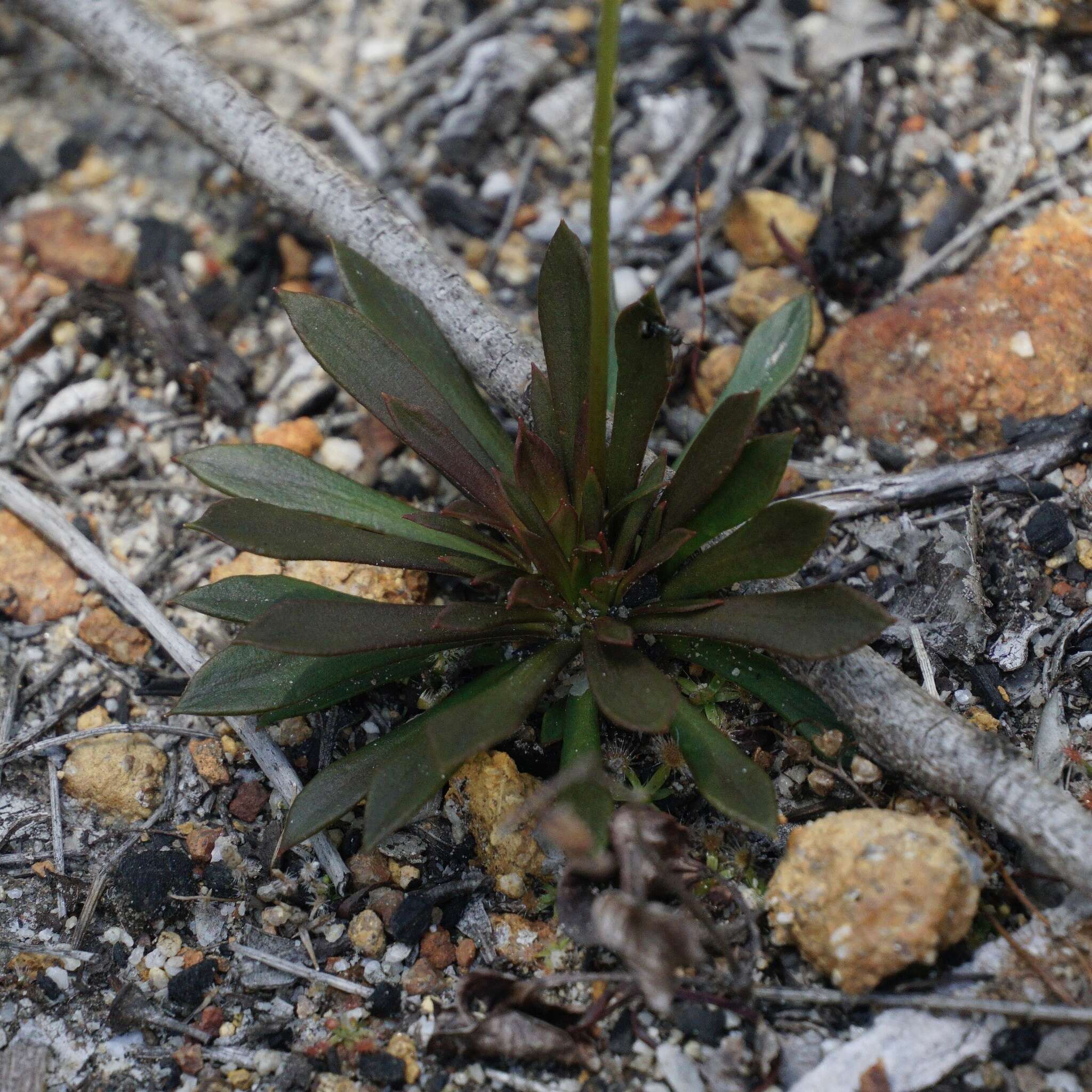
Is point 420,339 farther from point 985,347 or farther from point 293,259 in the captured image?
point 985,347

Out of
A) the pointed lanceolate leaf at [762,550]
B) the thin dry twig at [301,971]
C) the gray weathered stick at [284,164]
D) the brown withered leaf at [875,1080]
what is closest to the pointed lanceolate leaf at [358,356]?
the gray weathered stick at [284,164]

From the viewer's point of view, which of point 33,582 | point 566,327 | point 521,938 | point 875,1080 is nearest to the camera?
point 875,1080

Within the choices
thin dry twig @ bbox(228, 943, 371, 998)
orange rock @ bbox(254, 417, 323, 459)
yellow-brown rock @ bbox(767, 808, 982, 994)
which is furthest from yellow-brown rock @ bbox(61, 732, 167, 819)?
yellow-brown rock @ bbox(767, 808, 982, 994)

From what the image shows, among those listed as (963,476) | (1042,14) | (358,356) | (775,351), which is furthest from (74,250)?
(1042,14)

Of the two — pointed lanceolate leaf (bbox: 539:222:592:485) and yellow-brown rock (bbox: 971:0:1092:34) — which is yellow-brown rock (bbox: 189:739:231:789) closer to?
pointed lanceolate leaf (bbox: 539:222:592:485)

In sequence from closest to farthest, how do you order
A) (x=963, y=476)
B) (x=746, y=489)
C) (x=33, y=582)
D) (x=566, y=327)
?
(x=746, y=489)
(x=566, y=327)
(x=963, y=476)
(x=33, y=582)

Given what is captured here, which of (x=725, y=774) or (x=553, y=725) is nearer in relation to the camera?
(x=725, y=774)

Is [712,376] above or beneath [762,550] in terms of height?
beneath

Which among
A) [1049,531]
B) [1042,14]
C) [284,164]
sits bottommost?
[1049,531]
